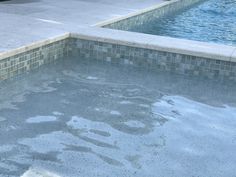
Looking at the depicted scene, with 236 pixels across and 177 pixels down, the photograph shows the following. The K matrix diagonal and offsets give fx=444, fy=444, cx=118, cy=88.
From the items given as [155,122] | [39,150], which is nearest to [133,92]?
[155,122]

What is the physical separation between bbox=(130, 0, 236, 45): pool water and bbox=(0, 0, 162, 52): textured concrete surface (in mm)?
583

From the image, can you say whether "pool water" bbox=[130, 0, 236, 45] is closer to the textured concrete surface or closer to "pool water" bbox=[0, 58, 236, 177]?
the textured concrete surface

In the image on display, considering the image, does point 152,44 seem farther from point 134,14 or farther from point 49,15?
point 134,14

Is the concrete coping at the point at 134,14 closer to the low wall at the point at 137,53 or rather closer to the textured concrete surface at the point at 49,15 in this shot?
the textured concrete surface at the point at 49,15

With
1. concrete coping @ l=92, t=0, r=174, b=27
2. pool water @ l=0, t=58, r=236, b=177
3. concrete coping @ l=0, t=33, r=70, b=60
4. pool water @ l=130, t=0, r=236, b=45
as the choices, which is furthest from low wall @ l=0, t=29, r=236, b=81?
pool water @ l=130, t=0, r=236, b=45

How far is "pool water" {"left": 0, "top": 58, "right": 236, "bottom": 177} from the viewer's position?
352 cm

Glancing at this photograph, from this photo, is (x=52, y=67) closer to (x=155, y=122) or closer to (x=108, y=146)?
(x=155, y=122)

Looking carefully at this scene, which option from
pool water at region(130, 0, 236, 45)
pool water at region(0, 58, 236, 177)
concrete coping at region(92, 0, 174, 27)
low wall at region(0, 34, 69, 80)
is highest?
concrete coping at region(92, 0, 174, 27)

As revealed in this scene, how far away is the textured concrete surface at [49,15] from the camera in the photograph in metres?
6.02

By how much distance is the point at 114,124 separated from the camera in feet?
14.2

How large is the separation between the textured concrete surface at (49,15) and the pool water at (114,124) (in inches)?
22.8

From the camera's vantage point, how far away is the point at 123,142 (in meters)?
3.95

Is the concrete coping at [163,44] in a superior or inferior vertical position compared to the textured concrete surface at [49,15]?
inferior

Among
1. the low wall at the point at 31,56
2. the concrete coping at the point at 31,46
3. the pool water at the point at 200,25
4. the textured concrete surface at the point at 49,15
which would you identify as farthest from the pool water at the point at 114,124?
the pool water at the point at 200,25
